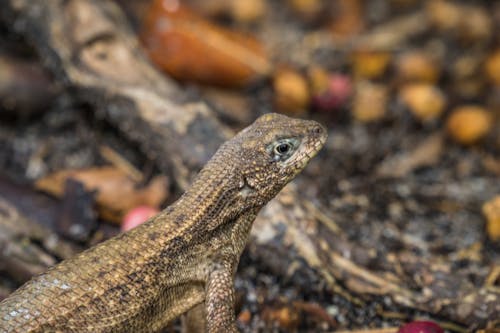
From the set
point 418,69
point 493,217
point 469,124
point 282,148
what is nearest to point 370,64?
point 418,69

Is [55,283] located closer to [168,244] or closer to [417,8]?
[168,244]

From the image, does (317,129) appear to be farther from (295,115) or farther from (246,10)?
(246,10)

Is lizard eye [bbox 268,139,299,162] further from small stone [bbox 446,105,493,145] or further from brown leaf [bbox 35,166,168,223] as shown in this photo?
small stone [bbox 446,105,493,145]

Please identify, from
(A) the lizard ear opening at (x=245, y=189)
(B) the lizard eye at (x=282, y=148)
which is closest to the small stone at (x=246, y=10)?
(B) the lizard eye at (x=282, y=148)

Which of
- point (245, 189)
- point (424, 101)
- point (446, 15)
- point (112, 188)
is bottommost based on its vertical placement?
point (245, 189)

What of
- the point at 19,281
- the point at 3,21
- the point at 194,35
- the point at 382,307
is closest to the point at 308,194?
the point at 382,307

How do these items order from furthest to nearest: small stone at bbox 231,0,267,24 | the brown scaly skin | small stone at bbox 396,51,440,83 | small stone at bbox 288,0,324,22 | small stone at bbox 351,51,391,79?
small stone at bbox 288,0,324,22, small stone at bbox 231,0,267,24, small stone at bbox 351,51,391,79, small stone at bbox 396,51,440,83, the brown scaly skin

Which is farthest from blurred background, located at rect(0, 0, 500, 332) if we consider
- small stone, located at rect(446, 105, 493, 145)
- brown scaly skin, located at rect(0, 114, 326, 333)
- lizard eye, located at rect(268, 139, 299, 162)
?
lizard eye, located at rect(268, 139, 299, 162)
